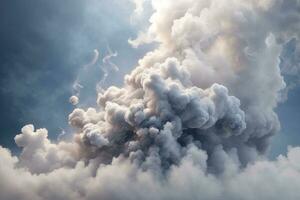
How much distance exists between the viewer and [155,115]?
88.1 metres

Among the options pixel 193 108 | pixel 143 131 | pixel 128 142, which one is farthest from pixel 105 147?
pixel 193 108

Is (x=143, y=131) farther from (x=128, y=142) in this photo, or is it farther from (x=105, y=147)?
(x=105, y=147)

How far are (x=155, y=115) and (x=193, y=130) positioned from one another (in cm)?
1061

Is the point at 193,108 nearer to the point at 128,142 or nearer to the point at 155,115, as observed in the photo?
the point at 155,115

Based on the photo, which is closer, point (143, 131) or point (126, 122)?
point (143, 131)

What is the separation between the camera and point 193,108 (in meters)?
85.9

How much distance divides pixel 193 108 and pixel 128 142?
14.9m

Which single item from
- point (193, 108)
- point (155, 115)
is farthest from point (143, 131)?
point (193, 108)

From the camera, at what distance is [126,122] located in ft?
302

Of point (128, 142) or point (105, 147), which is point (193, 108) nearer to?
point (128, 142)

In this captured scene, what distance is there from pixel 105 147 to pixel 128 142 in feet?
23.1

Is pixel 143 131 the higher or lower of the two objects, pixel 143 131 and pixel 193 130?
the lower

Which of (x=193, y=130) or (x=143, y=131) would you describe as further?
(x=193, y=130)

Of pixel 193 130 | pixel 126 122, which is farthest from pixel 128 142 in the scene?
pixel 193 130
